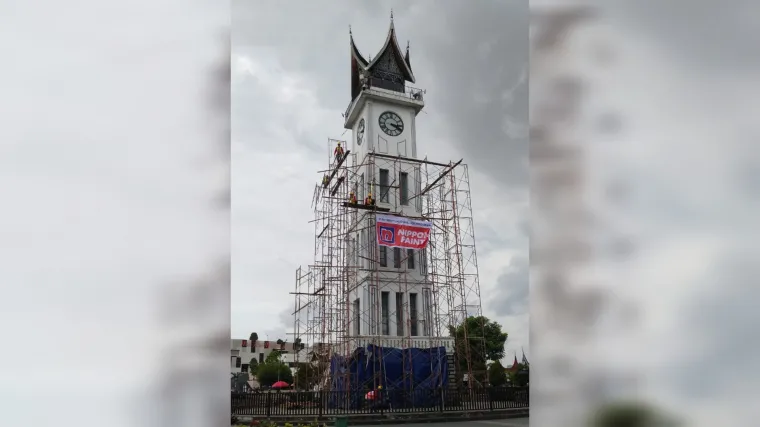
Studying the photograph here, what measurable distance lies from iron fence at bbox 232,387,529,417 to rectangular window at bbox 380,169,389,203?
3394 mm

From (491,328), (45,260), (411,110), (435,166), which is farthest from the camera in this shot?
(491,328)

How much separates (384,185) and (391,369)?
3085 mm

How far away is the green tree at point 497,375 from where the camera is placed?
35.7ft

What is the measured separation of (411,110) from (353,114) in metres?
1.12

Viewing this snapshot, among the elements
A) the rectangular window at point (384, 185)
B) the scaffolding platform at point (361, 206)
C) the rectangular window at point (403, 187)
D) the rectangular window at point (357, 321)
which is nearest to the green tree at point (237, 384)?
the rectangular window at point (357, 321)

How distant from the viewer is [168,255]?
88 centimetres

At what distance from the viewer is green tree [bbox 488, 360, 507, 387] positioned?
1087 cm

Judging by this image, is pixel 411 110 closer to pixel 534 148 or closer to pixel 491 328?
pixel 491 328

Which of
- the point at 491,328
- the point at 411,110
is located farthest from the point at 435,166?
the point at 491,328

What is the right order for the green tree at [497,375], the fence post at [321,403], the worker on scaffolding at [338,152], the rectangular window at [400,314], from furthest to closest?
the green tree at [497,375] < the worker on scaffolding at [338,152] < the rectangular window at [400,314] < the fence post at [321,403]

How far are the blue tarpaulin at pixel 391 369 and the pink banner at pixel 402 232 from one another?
1.58m

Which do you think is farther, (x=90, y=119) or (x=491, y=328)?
(x=491, y=328)

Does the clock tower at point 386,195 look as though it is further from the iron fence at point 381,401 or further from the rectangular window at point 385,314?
the iron fence at point 381,401

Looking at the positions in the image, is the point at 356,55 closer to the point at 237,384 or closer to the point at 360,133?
the point at 360,133
